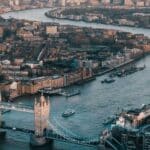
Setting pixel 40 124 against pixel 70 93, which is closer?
pixel 40 124

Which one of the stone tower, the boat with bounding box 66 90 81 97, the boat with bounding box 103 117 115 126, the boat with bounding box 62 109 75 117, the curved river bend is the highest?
the stone tower

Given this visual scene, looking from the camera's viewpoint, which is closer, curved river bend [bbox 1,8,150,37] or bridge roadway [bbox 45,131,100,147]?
bridge roadway [bbox 45,131,100,147]

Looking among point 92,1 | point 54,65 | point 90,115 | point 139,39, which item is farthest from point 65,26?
point 90,115

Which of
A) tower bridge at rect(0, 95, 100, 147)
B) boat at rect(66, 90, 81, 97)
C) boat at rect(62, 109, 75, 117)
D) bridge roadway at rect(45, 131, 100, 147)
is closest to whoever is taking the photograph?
bridge roadway at rect(45, 131, 100, 147)

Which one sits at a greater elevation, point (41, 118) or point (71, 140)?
point (41, 118)

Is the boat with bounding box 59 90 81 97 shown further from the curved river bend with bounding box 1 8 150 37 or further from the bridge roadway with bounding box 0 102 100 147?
the curved river bend with bounding box 1 8 150 37

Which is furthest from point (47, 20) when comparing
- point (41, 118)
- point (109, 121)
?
point (41, 118)

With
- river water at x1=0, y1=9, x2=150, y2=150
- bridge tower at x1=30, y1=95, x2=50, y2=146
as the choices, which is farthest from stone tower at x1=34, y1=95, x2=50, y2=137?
river water at x1=0, y1=9, x2=150, y2=150

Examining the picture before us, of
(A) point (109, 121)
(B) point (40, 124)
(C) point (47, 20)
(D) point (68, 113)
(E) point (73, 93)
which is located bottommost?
(C) point (47, 20)

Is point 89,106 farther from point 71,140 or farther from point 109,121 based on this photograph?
point 71,140


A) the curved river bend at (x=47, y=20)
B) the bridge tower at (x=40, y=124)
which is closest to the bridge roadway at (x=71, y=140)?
the bridge tower at (x=40, y=124)
